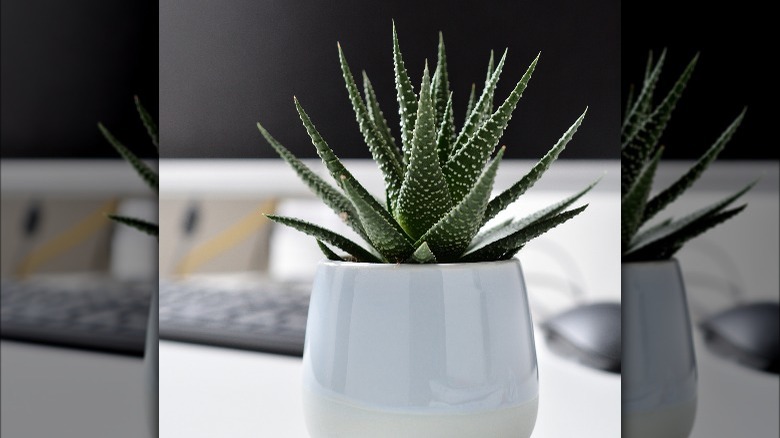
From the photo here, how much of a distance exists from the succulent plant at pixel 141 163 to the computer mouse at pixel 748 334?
0.42 metres

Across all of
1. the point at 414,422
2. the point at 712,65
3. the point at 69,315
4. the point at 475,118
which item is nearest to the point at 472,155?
the point at 475,118

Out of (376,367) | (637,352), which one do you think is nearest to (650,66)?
(637,352)

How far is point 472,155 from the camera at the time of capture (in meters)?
0.32

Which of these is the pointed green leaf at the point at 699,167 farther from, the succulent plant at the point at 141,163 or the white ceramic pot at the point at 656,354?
the succulent plant at the point at 141,163

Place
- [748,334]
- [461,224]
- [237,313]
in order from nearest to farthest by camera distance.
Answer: [461,224]
[748,334]
[237,313]

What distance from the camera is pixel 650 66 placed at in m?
0.47

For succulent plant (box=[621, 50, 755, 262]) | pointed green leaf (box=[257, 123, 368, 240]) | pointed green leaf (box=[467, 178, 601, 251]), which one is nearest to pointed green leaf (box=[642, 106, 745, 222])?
succulent plant (box=[621, 50, 755, 262])

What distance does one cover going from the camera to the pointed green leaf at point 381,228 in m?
0.30

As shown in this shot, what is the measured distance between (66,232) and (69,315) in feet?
0.20

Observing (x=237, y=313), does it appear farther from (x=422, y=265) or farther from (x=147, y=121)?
(x=422, y=265)

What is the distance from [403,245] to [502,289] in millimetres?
54

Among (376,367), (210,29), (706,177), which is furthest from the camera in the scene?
(210,29)

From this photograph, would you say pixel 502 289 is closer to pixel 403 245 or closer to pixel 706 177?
pixel 403 245

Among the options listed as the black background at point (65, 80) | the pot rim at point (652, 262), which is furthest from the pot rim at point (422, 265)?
the black background at point (65, 80)
